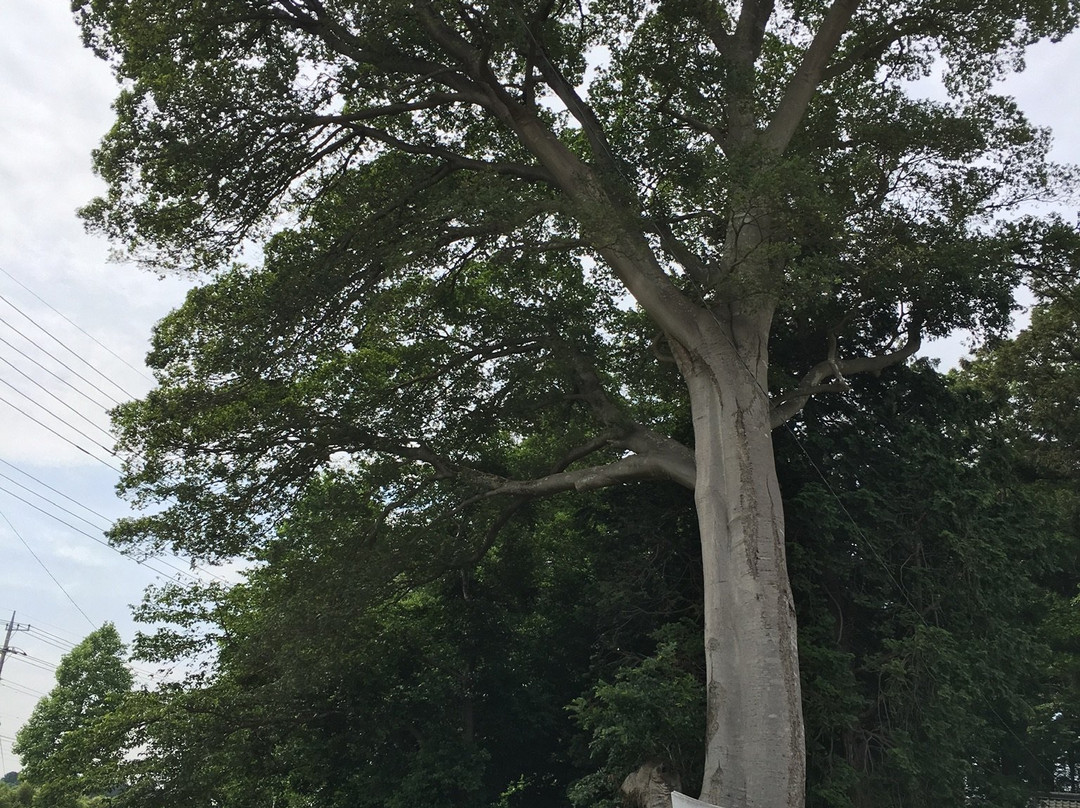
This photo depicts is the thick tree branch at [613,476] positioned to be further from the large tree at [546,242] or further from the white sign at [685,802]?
the white sign at [685,802]

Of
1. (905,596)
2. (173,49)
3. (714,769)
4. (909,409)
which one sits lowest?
(714,769)

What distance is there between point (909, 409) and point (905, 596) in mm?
2589

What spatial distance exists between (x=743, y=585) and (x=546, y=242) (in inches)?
164

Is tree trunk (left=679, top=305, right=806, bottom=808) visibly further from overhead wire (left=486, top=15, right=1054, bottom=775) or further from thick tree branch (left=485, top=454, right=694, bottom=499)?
thick tree branch (left=485, top=454, right=694, bottom=499)

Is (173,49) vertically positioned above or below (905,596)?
above

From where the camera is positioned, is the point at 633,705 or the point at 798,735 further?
the point at 633,705

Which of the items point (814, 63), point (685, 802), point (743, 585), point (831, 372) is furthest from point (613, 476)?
point (814, 63)

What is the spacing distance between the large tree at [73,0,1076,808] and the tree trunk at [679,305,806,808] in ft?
0.09

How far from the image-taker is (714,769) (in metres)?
7.00

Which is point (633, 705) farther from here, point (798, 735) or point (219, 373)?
point (219, 373)

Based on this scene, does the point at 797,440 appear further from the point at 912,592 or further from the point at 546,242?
the point at 546,242

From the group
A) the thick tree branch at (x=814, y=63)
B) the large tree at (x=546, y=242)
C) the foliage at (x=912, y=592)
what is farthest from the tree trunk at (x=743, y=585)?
the foliage at (x=912, y=592)

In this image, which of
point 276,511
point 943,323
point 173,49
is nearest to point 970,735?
point 943,323

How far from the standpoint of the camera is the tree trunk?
22.5ft
